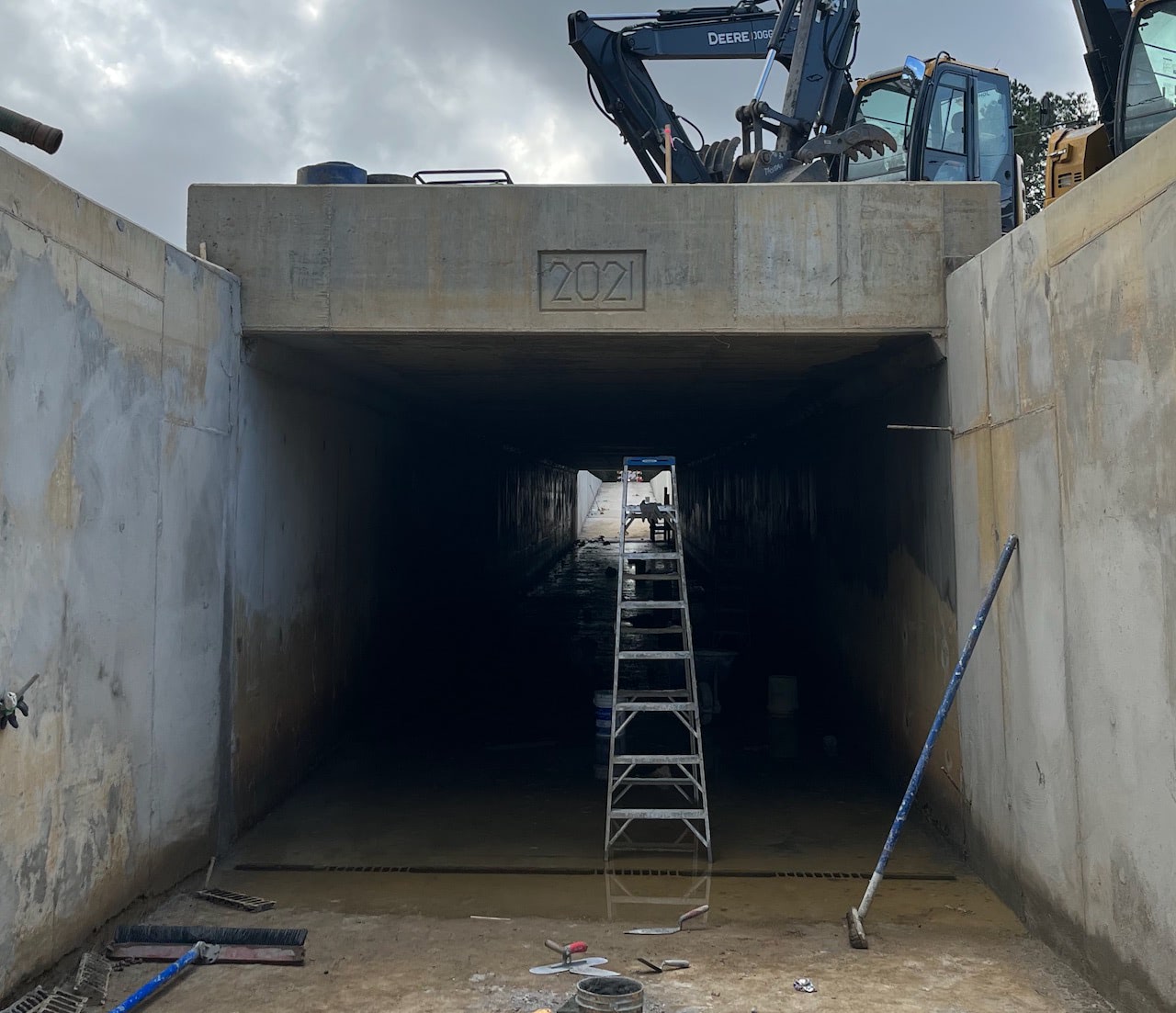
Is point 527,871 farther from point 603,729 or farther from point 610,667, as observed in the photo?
point 610,667

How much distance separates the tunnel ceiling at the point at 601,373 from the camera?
7695mm

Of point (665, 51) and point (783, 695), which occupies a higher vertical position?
point (665, 51)

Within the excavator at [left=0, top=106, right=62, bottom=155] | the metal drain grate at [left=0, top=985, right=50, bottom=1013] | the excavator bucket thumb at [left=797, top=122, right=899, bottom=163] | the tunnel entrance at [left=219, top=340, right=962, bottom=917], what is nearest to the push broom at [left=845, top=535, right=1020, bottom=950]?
the tunnel entrance at [left=219, top=340, right=962, bottom=917]

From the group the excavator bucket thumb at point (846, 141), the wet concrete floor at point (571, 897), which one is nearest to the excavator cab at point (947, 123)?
the excavator bucket thumb at point (846, 141)

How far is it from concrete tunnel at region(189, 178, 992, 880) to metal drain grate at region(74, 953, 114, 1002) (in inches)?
76.7

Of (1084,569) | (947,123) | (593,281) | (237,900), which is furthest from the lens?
(947,123)

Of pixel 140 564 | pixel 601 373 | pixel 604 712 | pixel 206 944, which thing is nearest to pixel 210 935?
pixel 206 944

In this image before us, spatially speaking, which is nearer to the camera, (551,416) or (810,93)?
(810,93)

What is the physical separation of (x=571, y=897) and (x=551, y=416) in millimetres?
9223

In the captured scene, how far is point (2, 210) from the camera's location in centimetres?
456

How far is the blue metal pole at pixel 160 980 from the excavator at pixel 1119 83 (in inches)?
343

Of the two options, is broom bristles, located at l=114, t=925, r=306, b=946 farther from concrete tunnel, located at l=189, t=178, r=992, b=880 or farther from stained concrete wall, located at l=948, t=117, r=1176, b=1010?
stained concrete wall, located at l=948, t=117, r=1176, b=1010

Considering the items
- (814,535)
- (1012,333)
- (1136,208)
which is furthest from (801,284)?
(814,535)

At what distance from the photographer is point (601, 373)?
998cm
